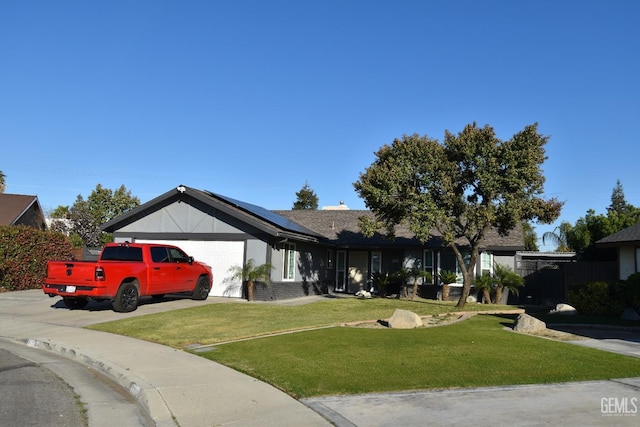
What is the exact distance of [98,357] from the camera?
30.3 feet

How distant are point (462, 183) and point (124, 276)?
11321 millimetres

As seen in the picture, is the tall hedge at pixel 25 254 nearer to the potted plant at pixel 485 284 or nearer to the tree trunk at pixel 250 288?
the tree trunk at pixel 250 288

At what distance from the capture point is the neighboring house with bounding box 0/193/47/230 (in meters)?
35.9

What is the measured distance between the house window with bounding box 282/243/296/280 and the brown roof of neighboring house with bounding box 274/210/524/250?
3943mm

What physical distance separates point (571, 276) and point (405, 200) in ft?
31.2

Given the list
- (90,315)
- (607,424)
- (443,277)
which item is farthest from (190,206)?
(607,424)

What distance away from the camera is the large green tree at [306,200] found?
5550 cm

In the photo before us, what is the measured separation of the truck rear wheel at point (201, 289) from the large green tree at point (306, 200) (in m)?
36.8

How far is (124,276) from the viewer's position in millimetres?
14680

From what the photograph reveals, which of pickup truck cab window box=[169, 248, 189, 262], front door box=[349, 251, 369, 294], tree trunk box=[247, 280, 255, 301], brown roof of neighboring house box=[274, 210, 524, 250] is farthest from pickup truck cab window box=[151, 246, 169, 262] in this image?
front door box=[349, 251, 369, 294]

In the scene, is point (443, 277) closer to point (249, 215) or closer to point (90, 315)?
point (249, 215)

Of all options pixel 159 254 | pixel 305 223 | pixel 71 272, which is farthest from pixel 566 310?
pixel 71 272

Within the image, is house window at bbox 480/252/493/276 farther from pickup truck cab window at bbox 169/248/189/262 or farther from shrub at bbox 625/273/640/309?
pickup truck cab window at bbox 169/248/189/262

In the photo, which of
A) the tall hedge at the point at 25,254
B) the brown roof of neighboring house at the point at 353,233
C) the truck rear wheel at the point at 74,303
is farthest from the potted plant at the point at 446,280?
the tall hedge at the point at 25,254
